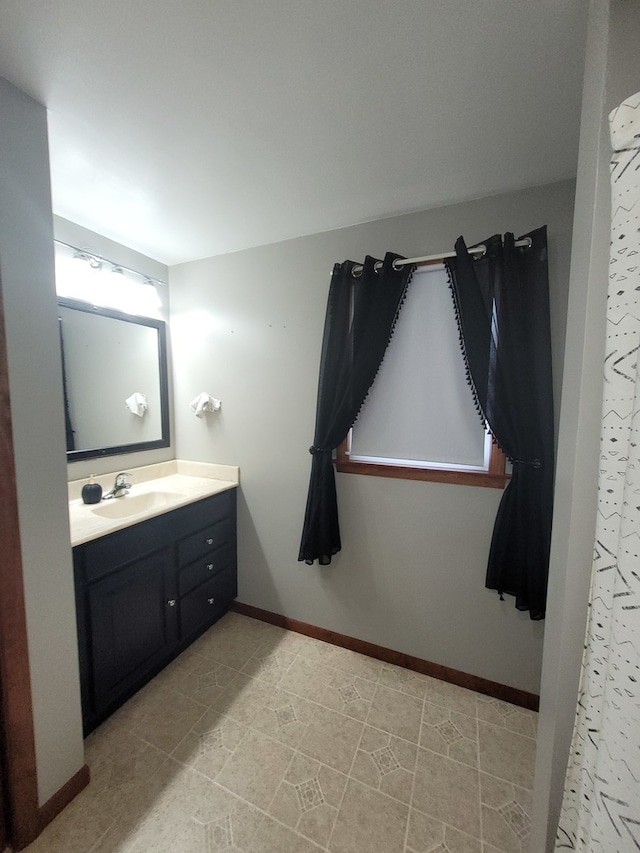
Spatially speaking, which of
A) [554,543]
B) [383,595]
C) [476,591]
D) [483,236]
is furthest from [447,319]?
[383,595]

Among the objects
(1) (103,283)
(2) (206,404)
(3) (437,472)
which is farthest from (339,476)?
(1) (103,283)

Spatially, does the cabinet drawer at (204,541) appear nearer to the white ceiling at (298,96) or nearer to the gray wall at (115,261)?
the gray wall at (115,261)

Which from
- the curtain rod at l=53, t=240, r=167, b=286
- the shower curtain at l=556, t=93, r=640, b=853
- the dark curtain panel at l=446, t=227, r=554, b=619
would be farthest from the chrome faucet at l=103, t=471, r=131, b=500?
the shower curtain at l=556, t=93, r=640, b=853

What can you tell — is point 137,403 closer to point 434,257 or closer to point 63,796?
point 63,796

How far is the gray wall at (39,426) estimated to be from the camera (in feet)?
3.16

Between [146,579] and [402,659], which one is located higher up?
[146,579]

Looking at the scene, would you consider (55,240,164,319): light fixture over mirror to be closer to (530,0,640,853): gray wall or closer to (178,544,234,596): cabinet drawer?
(178,544,234,596): cabinet drawer

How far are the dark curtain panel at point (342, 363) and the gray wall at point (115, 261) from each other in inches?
47.6

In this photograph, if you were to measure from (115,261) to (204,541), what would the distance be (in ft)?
5.91

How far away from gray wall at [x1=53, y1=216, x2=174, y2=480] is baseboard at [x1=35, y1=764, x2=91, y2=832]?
117 centimetres

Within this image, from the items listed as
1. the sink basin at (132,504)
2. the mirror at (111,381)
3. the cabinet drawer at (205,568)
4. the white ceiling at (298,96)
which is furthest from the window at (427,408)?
the mirror at (111,381)

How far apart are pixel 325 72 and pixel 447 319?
105cm

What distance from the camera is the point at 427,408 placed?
1.69 metres

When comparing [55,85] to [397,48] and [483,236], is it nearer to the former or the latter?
[397,48]
